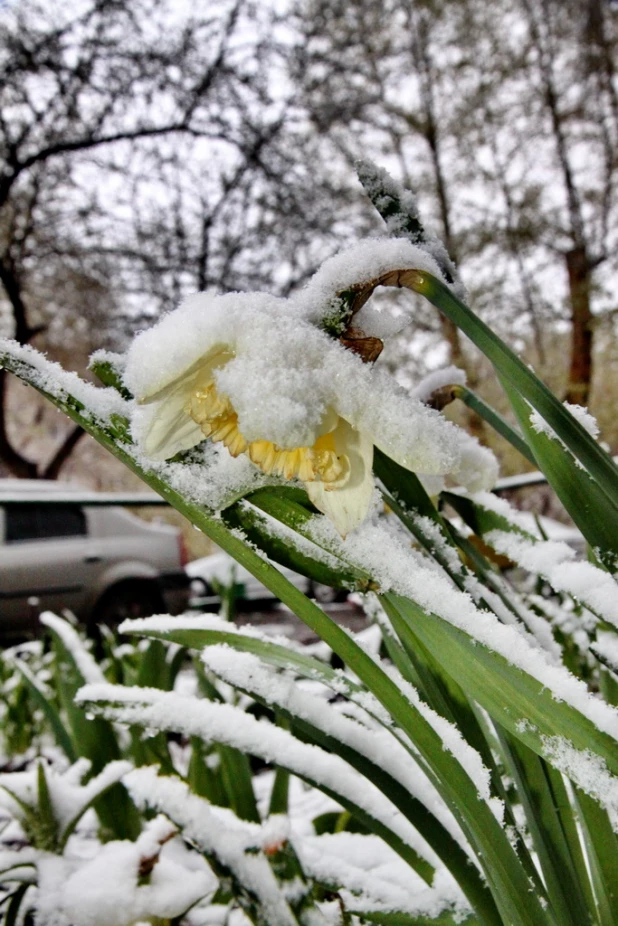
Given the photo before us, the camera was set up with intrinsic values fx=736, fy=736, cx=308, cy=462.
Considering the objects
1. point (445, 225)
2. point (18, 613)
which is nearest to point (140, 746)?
point (18, 613)

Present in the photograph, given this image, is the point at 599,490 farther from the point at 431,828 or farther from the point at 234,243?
the point at 234,243

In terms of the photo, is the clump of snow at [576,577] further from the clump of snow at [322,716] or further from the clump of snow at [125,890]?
the clump of snow at [125,890]

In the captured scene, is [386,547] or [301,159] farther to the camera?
[301,159]

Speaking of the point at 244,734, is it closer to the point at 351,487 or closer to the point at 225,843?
the point at 225,843

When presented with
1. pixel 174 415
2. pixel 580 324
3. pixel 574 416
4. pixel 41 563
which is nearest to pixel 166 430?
pixel 174 415

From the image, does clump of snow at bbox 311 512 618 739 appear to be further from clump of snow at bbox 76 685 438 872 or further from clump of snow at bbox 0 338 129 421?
clump of snow at bbox 76 685 438 872
